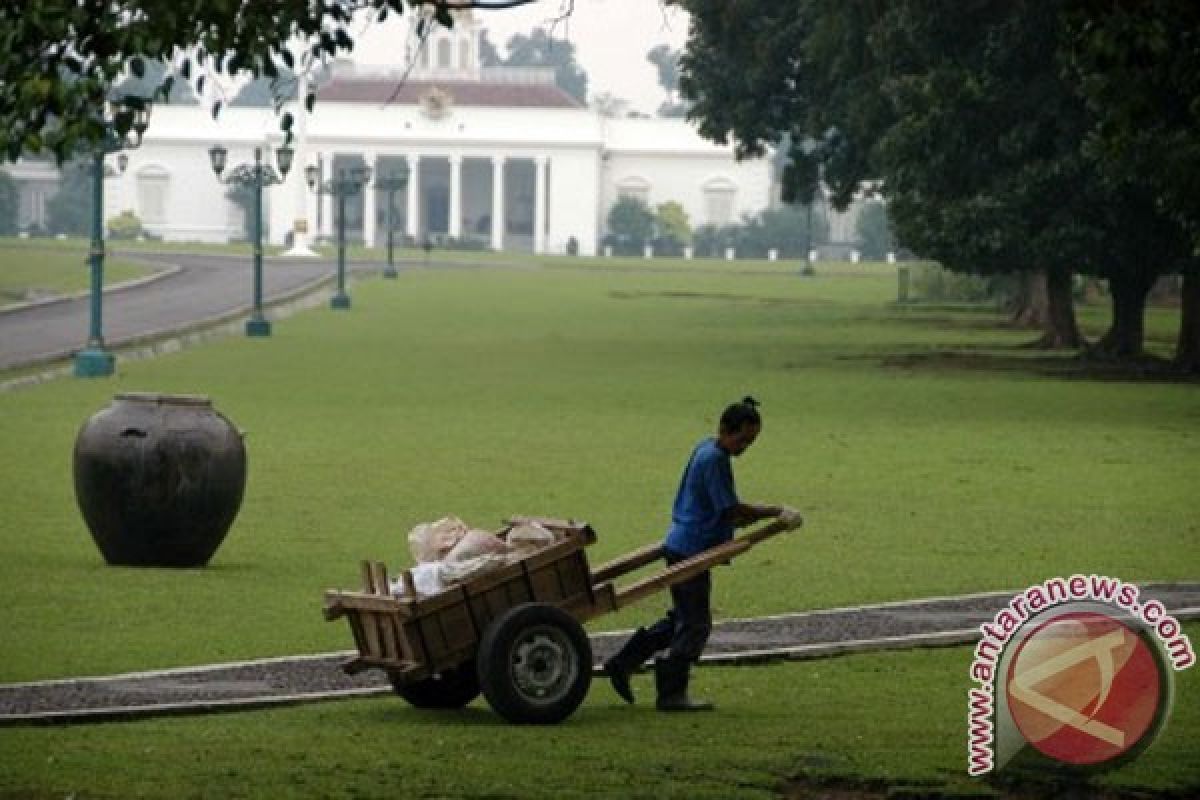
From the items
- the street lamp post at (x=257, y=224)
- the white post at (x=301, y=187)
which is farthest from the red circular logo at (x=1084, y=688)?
the white post at (x=301, y=187)

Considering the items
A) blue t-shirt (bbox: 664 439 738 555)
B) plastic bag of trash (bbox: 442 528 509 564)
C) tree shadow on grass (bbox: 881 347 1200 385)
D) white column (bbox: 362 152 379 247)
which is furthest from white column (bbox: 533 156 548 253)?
plastic bag of trash (bbox: 442 528 509 564)

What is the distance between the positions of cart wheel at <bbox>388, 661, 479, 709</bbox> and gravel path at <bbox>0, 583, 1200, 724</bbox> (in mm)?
772

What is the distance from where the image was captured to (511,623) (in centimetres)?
1328

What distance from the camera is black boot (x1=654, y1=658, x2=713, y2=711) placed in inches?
551

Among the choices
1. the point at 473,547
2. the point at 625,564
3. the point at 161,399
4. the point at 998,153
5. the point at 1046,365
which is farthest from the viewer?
the point at 1046,365

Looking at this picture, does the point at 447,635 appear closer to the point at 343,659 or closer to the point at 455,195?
the point at 343,659

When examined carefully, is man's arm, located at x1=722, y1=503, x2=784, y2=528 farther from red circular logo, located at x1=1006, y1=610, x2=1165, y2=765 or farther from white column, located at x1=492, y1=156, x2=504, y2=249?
white column, located at x1=492, y1=156, x2=504, y2=249

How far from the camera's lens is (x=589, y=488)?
2778 cm

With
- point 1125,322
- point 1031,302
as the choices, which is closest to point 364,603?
point 1125,322

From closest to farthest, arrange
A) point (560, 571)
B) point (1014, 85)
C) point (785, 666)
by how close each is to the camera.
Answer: point (560, 571), point (785, 666), point (1014, 85)

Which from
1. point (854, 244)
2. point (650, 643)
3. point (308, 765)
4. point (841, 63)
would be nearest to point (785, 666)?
point (650, 643)

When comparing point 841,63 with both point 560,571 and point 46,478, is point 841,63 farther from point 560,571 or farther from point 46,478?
point 560,571

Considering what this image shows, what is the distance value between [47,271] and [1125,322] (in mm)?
48436

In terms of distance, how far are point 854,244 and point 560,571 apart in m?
158
